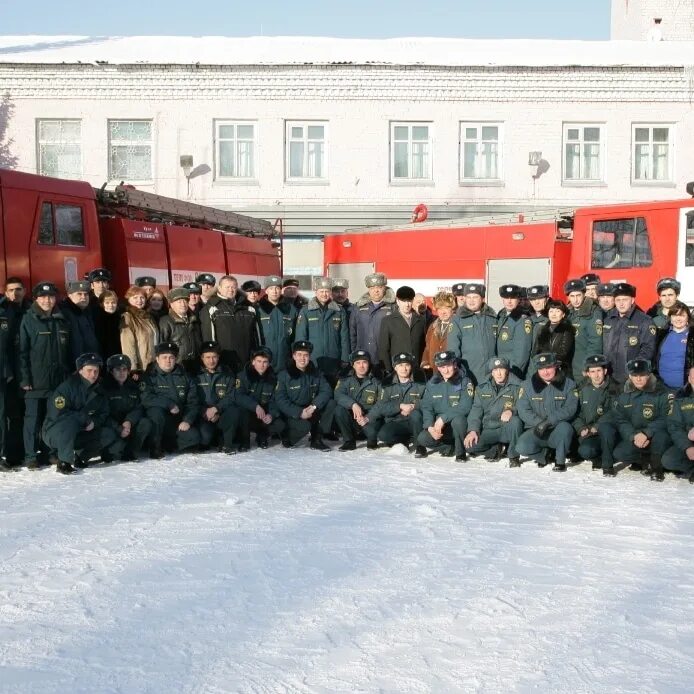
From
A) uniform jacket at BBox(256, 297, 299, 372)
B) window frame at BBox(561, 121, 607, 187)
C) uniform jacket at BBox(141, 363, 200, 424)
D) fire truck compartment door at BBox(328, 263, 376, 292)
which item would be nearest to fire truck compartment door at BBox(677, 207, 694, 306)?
uniform jacket at BBox(256, 297, 299, 372)

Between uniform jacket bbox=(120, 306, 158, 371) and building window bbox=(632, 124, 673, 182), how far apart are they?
1470 cm

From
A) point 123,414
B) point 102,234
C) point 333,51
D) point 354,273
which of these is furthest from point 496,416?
point 333,51

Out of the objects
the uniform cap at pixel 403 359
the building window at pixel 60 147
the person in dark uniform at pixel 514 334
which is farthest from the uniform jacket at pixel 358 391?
the building window at pixel 60 147

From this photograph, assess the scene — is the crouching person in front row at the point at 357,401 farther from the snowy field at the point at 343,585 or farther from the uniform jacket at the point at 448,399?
the snowy field at the point at 343,585

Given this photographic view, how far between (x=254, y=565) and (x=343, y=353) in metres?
5.27

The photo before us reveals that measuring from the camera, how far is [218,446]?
31.3 feet

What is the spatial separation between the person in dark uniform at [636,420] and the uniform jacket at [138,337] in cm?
446

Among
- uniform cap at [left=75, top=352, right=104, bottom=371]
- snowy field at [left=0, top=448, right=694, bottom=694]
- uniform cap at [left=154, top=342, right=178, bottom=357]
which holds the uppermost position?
uniform cap at [left=154, top=342, right=178, bottom=357]

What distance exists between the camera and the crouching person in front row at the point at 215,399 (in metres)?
9.23

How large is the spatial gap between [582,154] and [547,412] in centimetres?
1361

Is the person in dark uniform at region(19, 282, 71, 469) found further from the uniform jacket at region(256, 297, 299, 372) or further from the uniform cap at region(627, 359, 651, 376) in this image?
the uniform cap at region(627, 359, 651, 376)

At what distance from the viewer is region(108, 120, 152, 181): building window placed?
68.0 feet

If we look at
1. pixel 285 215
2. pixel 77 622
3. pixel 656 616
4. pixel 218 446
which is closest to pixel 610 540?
pixel 656 616

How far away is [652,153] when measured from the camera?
2089 centimetres
